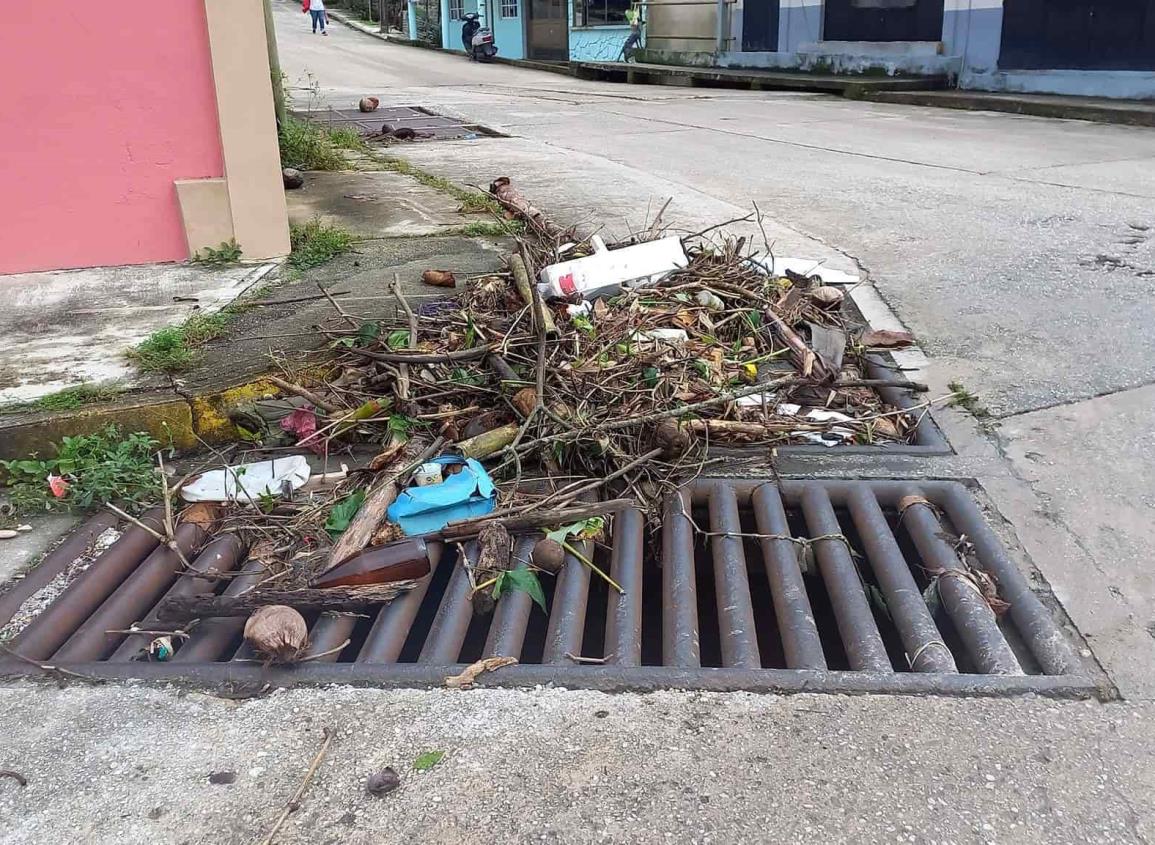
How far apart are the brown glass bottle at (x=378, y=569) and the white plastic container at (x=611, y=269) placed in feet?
5.30

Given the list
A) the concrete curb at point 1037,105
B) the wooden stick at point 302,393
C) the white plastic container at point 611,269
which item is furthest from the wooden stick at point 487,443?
the concrete curb at point 1037,105

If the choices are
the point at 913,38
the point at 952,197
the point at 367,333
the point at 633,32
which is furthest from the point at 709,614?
the point at 633,32

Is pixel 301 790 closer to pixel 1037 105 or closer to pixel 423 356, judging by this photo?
pixel 423 356

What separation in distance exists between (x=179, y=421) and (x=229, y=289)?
46.9 inches

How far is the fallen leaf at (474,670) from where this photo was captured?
184 centimetres

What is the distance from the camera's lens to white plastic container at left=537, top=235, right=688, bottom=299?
3582 millimetres

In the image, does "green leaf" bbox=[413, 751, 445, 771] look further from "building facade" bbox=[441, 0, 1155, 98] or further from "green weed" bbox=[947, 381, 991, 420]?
"building facade" bbox=[441, 0, 1155, 98]

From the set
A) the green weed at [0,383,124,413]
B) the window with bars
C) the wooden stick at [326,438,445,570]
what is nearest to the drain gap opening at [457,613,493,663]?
the wooden stick at [326,438,445,570]

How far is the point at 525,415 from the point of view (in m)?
2.76

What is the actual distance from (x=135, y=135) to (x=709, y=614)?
3.25 meters

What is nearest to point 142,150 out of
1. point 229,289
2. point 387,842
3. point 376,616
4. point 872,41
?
point 229,289

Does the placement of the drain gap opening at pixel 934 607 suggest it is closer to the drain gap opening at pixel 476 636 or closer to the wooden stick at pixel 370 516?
the drain gap opening at pixel 476 636

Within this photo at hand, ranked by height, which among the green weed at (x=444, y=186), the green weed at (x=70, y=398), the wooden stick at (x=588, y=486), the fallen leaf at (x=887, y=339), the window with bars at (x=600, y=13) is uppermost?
the window with bars at (x=600, y=13)

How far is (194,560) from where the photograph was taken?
Result: 7.70 feet
